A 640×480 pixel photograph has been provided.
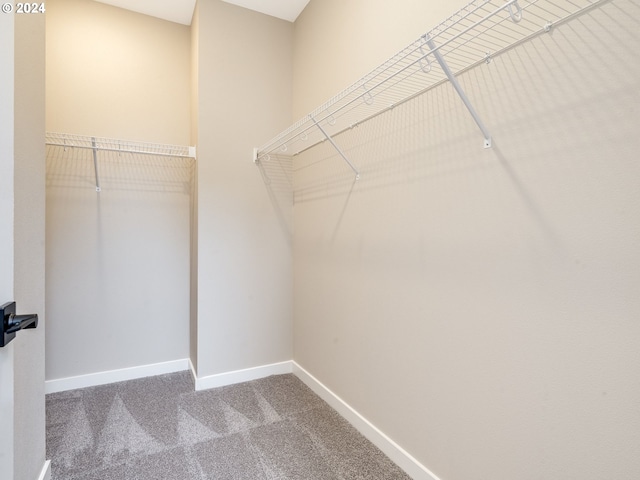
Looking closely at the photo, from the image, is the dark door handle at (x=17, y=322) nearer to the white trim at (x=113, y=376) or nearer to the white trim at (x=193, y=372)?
the white trim at (x=193, y=372)

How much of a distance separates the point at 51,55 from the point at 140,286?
6.06 feet

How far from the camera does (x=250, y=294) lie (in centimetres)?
267

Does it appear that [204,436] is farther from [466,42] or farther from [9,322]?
[466,42]

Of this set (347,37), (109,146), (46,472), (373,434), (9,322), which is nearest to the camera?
(9,322)

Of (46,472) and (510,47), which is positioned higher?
(510,47)

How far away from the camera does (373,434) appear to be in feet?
6.02

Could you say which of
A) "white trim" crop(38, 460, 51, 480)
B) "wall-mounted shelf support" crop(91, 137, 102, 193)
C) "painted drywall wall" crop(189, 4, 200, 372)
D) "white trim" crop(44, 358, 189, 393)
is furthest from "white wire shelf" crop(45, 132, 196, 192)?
"white trim" crop(38, 460, 51, 480)

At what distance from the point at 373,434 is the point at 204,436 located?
38.7 inches

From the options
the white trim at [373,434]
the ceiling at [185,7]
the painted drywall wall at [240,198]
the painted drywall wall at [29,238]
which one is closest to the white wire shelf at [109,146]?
the painted drywall wall at [240,198]

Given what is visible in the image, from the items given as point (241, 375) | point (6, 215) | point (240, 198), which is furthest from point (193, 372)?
point (6, 215)

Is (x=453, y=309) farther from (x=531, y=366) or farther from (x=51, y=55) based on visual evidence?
(x=51, y=55)

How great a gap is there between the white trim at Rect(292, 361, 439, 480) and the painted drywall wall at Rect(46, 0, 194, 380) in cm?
129

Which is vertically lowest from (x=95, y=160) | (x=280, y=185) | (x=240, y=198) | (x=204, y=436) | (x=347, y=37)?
(x=204, y=436)

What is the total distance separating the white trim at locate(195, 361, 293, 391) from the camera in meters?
2.49
